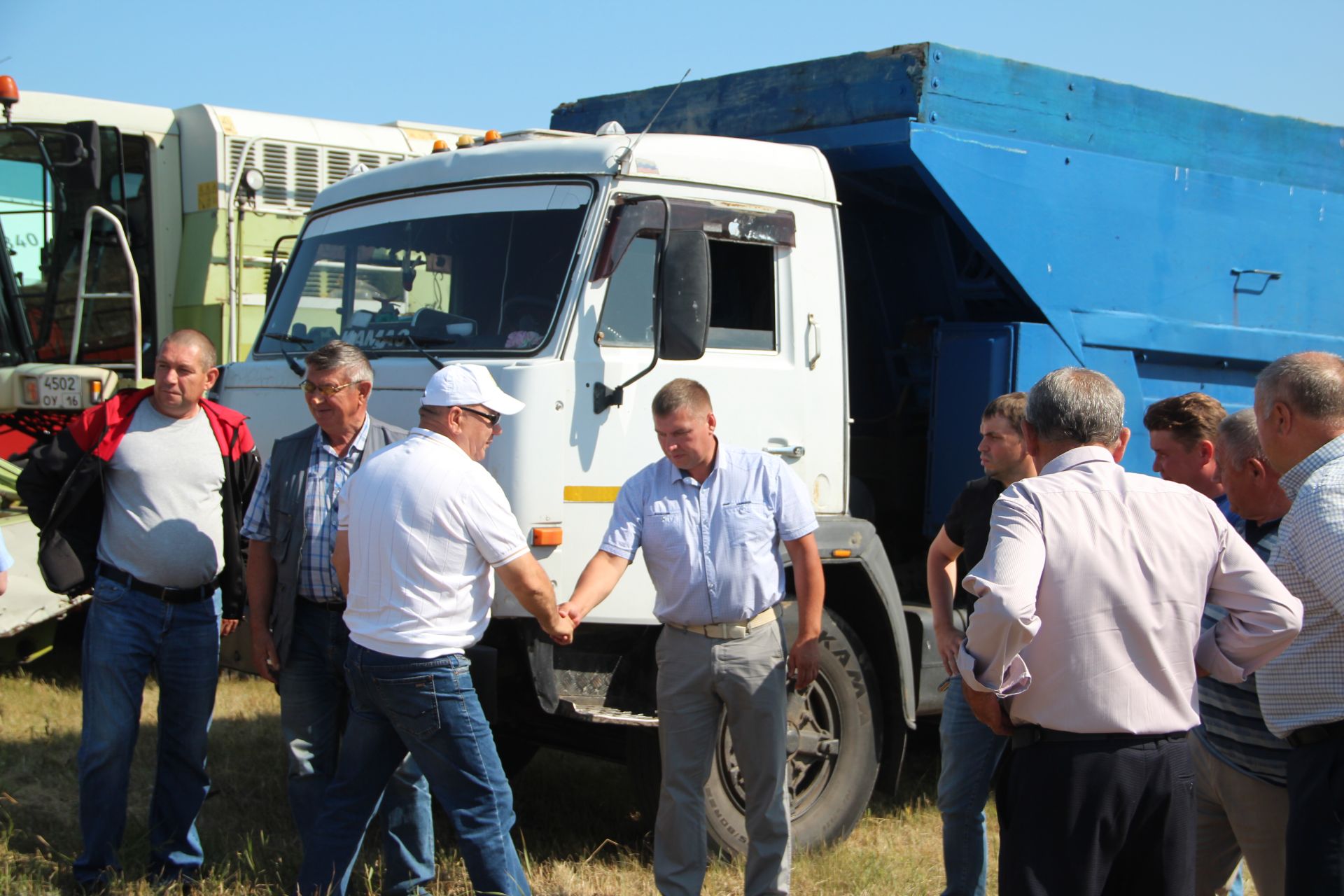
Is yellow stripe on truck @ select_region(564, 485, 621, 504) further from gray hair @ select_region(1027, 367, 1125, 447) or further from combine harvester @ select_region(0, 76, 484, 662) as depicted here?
combine harvester @ select_region(0, 76, 484, 662)

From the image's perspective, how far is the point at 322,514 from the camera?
3.99m

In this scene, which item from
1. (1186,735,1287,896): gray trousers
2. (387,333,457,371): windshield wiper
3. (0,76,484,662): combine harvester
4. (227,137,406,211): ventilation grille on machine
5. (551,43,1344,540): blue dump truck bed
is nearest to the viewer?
(1186,735,1287,896): gray trousers

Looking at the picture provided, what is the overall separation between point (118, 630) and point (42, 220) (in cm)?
535

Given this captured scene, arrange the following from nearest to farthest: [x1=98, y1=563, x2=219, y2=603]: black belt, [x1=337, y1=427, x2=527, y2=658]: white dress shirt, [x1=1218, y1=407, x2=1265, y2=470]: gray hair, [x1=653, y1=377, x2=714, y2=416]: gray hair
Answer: [x1=1218, y1=407, x2=1265, y2=470]: gray hair < [x1=337, y1=427, x2=527, y2=658]: white dress shirt < [x1=653, y1=377, x2=714, y2=416]: gray hair < [x1=98, y1=563, x2=219, y2=603]: black belt

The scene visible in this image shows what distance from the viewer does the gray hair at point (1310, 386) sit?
2832 mm

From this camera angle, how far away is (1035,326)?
16.7ft

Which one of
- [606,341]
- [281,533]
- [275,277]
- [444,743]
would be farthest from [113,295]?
[444,743]

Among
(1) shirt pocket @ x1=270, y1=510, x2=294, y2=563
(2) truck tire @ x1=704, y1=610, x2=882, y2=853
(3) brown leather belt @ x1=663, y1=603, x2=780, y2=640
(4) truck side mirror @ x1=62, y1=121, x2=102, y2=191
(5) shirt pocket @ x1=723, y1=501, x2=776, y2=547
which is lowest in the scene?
(2) truck tire @ x1=704, y1=610, x2=882, y2=853

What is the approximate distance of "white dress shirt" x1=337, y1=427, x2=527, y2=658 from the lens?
3.41 meters

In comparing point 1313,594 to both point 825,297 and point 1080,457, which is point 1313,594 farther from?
point 825,297

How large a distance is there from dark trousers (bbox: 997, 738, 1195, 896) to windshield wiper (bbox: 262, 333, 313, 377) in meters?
3.11

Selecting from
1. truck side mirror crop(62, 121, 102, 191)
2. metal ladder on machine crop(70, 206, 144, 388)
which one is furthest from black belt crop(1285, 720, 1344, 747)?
truck side mirror crop(62, 121, 102, 191)

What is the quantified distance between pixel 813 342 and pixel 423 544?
195cm

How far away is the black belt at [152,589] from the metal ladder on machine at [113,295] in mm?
3521
